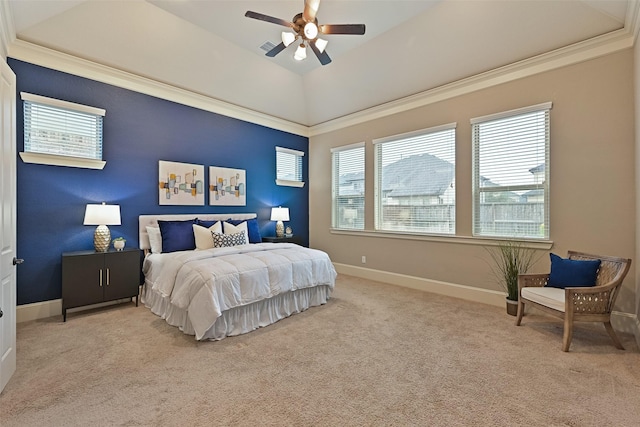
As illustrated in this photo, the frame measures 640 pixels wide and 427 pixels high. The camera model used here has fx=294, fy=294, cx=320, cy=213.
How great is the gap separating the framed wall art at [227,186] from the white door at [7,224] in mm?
2785

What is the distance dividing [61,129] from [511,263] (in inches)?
226

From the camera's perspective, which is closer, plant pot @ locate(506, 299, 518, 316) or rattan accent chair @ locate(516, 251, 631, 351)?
rattan accent chair @ locate(516, 251, 631, 351)

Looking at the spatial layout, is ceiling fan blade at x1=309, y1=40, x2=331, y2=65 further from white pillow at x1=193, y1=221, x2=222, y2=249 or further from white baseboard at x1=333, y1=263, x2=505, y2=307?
white baseboard at x1=333, y1=263, x2=505, y2=307

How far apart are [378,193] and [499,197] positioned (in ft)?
6.49

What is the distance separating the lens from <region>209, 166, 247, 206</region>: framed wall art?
5043 millimetres

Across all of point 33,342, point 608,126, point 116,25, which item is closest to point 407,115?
point 608,126

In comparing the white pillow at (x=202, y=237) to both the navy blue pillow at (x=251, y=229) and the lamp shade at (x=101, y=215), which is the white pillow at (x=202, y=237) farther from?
the lamp shade at (x=101, y=215)

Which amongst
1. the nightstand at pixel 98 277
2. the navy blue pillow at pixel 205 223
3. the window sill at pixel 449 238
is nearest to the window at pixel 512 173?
the window sill at pixel 449 238

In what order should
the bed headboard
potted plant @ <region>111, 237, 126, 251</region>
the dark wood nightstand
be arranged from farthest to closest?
the dark wood nightstand, the bed headboard, potted plant @ <region>111, 237, 126, 251</region>

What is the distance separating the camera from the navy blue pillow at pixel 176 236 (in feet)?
13.5

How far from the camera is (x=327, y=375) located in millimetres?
2248

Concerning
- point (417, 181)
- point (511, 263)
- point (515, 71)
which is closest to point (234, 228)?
point (417, 181)

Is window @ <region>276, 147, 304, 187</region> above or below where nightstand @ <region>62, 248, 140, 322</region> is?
above

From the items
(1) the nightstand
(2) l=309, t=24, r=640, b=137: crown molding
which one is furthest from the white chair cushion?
(1) the nightstand
